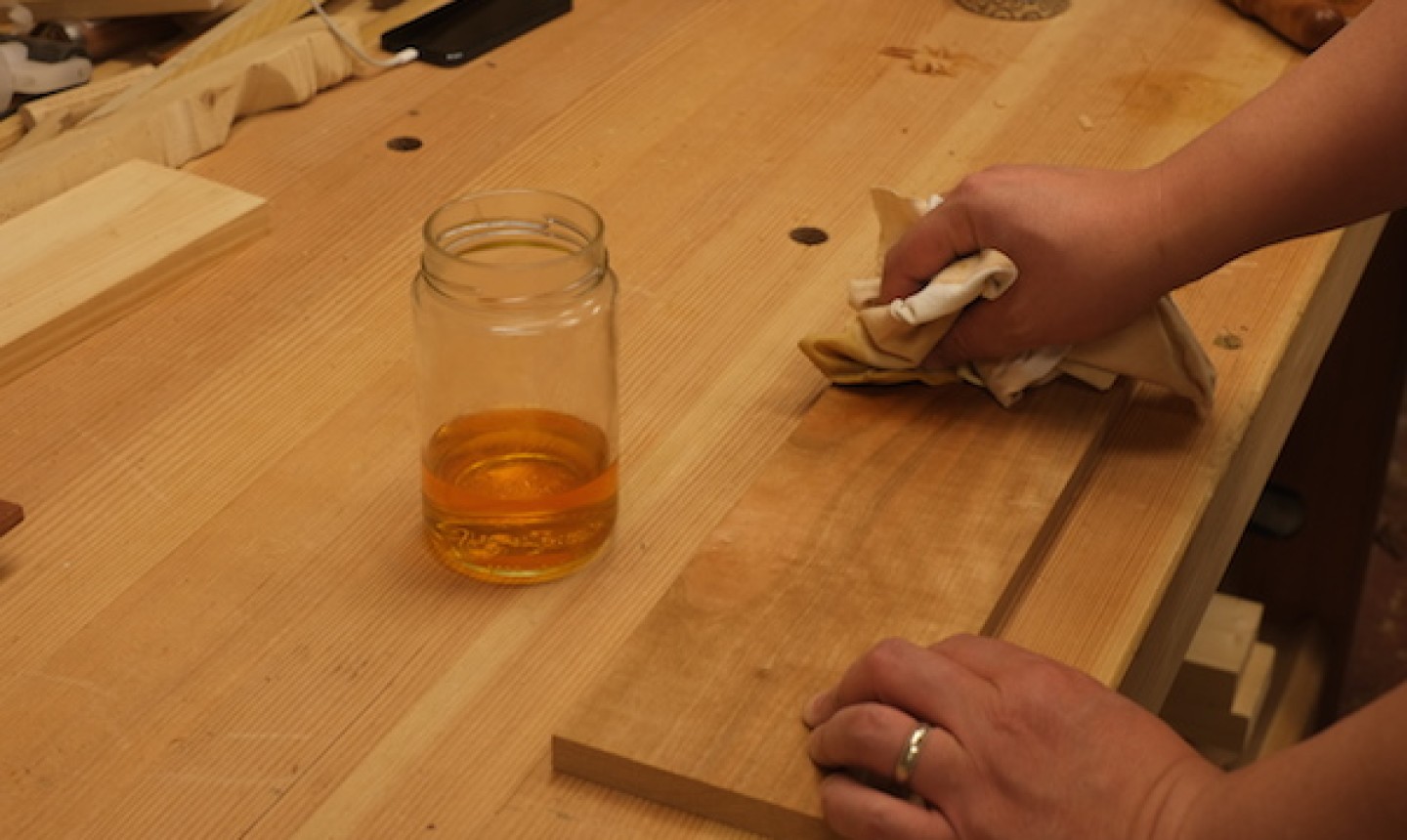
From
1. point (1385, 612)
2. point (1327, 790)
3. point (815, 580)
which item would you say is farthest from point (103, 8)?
point (1385, 612)

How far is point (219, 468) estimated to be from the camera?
909 millimetres

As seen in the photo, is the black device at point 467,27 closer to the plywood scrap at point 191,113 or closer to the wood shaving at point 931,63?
the plywood scrap at point 191,113

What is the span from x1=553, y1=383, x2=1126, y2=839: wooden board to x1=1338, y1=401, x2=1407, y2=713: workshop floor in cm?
134

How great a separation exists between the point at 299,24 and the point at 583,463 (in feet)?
2.07

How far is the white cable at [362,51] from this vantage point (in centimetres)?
131

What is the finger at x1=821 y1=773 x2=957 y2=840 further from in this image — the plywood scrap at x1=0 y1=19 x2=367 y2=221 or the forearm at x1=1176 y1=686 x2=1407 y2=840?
the plywood scrap at x1=0 y1=19 x2=367 y2=221

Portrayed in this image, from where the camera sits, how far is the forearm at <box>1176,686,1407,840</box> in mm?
609

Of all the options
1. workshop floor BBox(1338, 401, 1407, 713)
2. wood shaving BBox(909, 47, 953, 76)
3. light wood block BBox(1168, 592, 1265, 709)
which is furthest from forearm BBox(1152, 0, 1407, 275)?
workshop floor BBox(1338, 401, 1407, 713)

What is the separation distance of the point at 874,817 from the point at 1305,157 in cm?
44

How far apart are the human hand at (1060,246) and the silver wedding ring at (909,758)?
309 millimetres

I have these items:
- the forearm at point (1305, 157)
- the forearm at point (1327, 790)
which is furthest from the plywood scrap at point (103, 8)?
the forearm at point (1327, 790)

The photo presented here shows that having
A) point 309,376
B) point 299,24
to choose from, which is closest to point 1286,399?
point 309,376

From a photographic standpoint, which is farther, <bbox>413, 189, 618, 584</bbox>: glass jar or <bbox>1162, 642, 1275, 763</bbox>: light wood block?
<bbox>1162, 642, 1275, 763</bbox>: light wood block

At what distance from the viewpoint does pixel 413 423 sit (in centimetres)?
95
